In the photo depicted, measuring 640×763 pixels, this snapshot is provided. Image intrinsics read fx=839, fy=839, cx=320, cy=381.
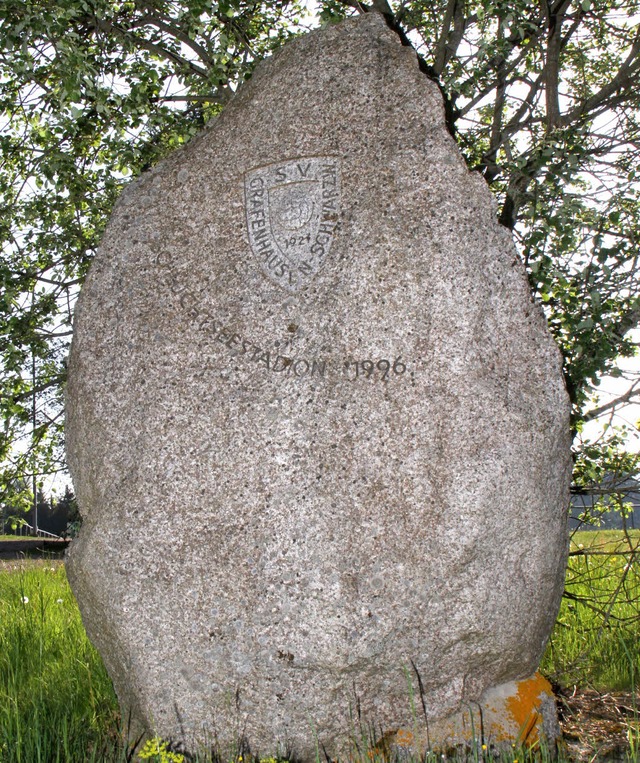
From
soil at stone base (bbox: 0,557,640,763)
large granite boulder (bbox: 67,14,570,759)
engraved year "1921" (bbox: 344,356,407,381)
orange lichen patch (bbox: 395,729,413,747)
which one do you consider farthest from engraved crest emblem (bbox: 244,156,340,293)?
soil at stone base (bbox: 0,557,640,763)

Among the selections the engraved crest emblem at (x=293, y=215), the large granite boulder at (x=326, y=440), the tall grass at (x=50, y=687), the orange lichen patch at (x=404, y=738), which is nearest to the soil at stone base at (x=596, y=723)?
the large granite boulder at (x=326, y=440)

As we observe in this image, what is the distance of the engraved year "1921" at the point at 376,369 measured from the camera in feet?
8.99

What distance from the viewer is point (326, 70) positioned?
3.00 metres

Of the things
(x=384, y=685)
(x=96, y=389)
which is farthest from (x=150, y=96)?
(x=384, y=685)

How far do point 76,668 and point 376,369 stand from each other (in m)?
2.17

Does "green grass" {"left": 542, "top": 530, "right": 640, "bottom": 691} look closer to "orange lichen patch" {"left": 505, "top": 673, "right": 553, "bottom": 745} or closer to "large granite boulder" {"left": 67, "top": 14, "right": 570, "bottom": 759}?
"orange lichen patch" {"left": 505, "top": 673, "right": 553, "bottom": 745}

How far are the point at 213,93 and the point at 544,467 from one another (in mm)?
3317

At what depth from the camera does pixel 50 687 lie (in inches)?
141

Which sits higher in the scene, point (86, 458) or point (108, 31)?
point (108, 31)

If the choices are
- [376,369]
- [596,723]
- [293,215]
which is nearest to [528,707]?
[596,723]

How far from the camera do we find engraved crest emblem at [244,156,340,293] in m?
2.88

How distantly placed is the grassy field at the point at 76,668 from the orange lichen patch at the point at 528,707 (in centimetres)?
13

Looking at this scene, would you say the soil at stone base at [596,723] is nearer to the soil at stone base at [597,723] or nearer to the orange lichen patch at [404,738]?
the soil at stone base at [597,723]

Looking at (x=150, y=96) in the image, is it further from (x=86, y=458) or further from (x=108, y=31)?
(x=86, y=458)
